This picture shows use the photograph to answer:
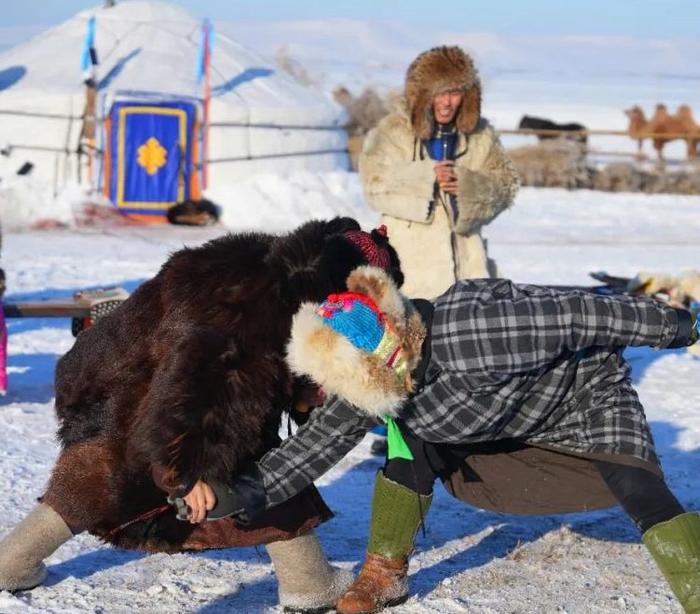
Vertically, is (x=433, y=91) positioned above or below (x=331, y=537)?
above

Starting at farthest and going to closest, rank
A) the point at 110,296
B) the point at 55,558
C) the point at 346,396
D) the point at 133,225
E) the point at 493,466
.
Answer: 1. the point at 133,225
2. the point at 110,296
3. the point at 55,558
4. the point at 493,466
5. the point at 346,396

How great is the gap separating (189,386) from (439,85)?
2.37m

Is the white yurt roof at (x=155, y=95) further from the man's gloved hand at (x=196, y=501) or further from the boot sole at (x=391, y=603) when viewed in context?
the man's gloved hand at (x=196, y=501)

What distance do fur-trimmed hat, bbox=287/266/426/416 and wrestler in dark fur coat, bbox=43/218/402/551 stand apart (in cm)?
9

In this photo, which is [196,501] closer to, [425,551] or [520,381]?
[520,381]

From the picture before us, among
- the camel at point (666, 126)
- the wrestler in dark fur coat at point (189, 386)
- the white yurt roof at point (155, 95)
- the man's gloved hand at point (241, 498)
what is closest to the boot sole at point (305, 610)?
the wrestler in dark fur coat at point (189, 386)

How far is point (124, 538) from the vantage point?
2824 millimetres

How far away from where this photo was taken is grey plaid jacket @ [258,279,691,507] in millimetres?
2637

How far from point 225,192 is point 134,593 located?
10789 mm

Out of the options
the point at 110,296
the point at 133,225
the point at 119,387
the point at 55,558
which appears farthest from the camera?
the point at 133,225

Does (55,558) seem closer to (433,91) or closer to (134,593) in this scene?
(134,593)

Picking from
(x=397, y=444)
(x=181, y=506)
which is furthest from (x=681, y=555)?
(x=181, y=506)

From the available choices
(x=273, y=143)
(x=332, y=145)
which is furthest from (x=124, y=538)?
(x=332, y=145)

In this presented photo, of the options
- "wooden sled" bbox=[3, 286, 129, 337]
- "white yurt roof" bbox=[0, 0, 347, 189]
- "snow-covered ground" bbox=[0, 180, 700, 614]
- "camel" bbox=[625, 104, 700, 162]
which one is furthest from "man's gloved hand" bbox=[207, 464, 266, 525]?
"camel" bbox=[625, 104, 700, 162]
